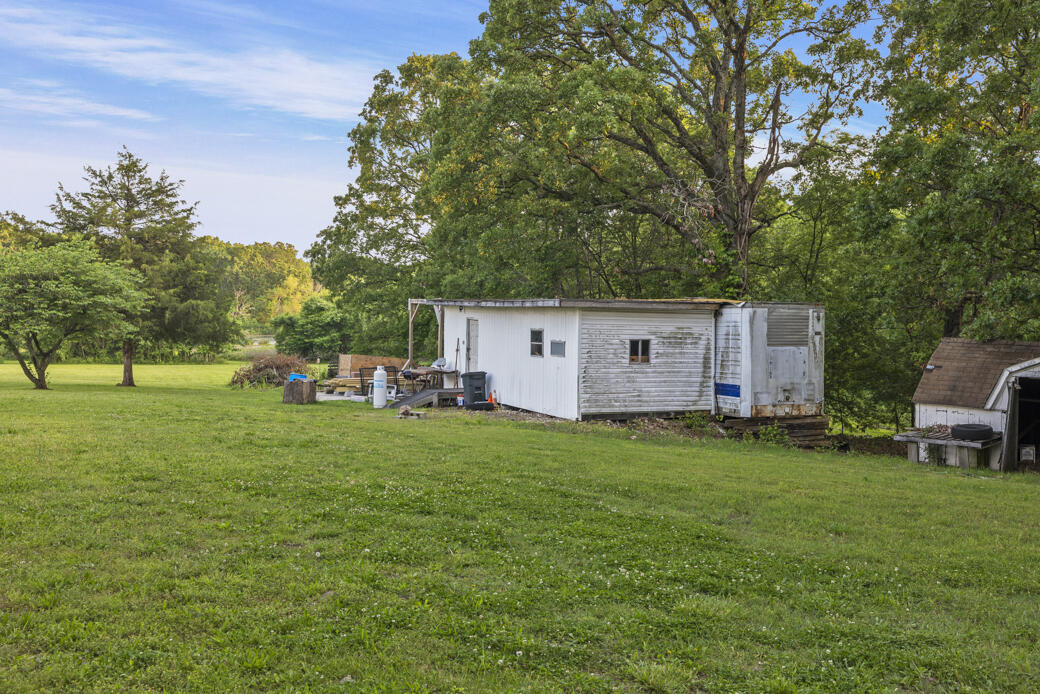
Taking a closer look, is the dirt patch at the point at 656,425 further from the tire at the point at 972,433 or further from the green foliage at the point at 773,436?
the tire at the point at 972,433

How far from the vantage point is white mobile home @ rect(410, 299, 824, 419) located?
1705 centimetres

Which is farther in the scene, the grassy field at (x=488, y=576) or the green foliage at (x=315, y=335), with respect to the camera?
the green foliage at (x=315, y=335)

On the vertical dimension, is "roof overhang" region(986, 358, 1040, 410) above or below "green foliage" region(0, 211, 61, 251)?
below

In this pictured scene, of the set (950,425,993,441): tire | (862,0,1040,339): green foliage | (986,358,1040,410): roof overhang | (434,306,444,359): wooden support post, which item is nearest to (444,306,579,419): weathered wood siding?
(434,306,444,359): wooden support post

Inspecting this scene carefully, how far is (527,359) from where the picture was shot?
18891 millimetres

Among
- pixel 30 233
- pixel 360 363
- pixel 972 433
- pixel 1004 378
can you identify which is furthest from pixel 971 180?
pixel 30 233

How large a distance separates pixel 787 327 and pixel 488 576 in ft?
46.2

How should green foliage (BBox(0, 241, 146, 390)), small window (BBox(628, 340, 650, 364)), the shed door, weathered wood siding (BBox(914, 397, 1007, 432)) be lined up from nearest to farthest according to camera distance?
weathered wood siding (BBox(914, 397, 1007, 432)) → small window (BBox(628, 340, 650, 364)) → green foliage (BBox(0, 241, 146, 390)) → the shed door

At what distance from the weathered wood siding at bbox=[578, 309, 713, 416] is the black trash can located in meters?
3.82

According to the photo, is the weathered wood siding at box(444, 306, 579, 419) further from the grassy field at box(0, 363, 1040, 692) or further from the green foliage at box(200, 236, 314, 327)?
the green foliage at box(200, 236, 314, 327)

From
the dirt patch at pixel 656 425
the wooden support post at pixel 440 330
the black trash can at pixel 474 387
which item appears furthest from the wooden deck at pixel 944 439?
the wooden support post at pixel 440 330

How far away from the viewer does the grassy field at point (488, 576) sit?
13.6ft

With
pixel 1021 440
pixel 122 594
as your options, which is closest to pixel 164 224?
pixel 122 594

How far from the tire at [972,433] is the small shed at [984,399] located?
6.2 inches
